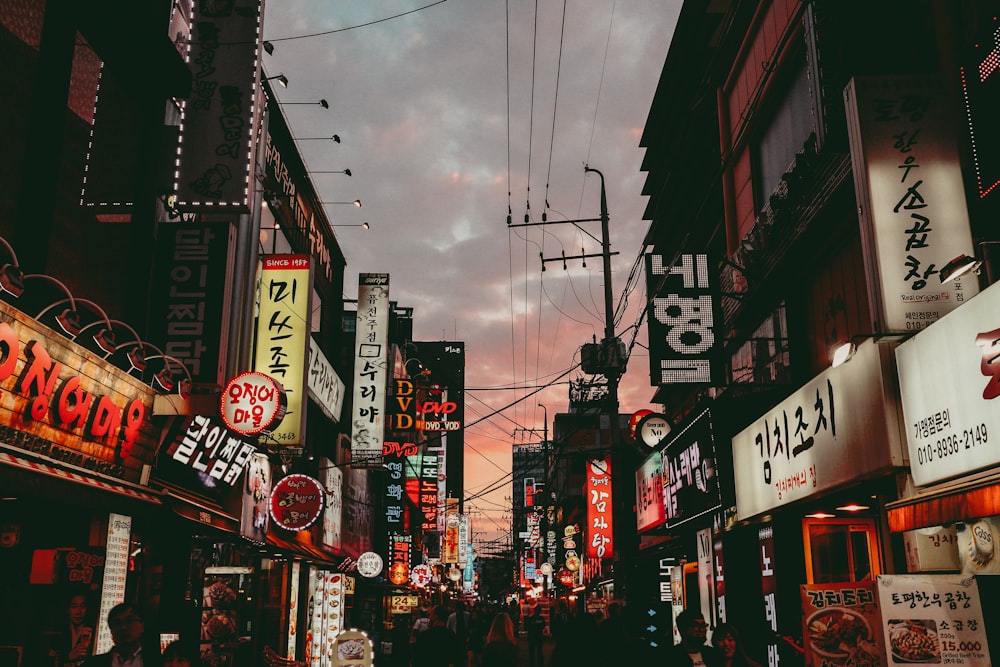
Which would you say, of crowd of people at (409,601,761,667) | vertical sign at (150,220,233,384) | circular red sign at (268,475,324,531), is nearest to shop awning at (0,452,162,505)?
vertical sign at (150,220,233,384)

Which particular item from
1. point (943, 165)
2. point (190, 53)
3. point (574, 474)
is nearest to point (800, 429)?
point (943, 165)

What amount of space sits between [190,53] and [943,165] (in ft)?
40.5

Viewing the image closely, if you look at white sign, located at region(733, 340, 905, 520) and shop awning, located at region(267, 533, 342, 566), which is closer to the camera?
white sign, located at region(733, 340, 905, 520)

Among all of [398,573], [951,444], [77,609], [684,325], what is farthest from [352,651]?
[398,573]

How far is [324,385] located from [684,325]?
1307 centimetres

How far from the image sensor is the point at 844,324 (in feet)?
40.1

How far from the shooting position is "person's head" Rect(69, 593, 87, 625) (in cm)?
1047

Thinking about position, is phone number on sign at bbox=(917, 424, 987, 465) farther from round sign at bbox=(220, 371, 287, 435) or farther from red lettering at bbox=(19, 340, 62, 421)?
round sign at bbox=(220, 371, 287, 435)

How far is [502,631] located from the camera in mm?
7637

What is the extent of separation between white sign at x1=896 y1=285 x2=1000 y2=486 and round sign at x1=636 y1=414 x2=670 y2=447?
44.0ft

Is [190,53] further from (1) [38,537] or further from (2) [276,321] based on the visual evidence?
(1) [38,537]

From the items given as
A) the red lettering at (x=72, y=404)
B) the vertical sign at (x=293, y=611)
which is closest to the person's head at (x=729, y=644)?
the red lettering at (x=72, y=404)

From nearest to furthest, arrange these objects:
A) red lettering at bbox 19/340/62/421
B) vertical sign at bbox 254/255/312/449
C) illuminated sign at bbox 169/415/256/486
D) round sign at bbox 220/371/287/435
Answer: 1. red lettering at bbox 19/340/62/421
2. illuminated sign at bbox 169/415/256/486
3. round sign at bbox 220/371/287/435
4. vertical sign at bbox 254/255/312/449

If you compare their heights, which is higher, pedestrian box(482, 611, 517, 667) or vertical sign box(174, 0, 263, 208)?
vertical sign box(174, 0, 263, 208)
